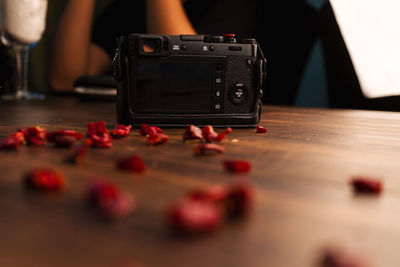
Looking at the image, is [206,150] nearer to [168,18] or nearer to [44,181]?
[44,181]

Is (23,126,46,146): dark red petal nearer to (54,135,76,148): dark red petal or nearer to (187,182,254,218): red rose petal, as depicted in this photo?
(54,135,76,148): dark red petal

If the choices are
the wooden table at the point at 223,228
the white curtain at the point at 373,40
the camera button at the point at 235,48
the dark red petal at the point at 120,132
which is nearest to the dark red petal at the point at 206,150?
the wooden table at the point at 223,228

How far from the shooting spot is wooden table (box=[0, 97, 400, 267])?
0.17 metres

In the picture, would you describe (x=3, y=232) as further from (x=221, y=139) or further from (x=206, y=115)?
(x=206, y=115)

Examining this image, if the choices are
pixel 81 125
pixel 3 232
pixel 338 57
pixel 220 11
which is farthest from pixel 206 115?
pixel 220 11

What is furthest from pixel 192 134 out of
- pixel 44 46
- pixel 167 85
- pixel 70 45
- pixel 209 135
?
pixel 44 46

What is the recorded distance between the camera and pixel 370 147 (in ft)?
1.57

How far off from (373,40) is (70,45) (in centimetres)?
117

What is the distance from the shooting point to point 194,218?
0.19 m

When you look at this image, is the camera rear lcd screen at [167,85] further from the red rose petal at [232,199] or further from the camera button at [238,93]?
the red rose petal at [232,199]

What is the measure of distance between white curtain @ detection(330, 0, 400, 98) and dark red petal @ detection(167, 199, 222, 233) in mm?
1309

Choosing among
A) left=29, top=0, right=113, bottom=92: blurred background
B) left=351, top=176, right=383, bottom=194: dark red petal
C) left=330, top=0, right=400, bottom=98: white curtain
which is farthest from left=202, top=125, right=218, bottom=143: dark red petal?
left=29, top=0, right=113, bottom=92: blurred background

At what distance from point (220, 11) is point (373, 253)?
5.05ft

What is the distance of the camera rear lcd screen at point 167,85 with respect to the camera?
592 mm
